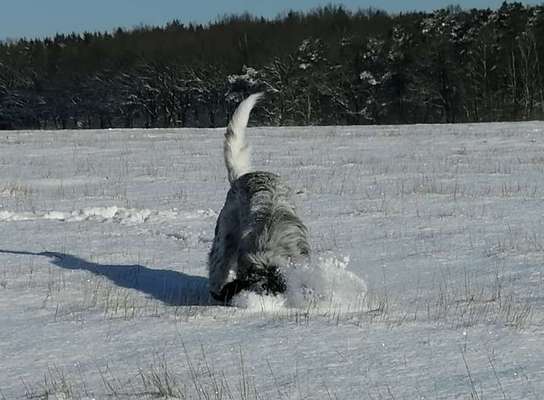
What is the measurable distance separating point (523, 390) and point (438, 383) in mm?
372

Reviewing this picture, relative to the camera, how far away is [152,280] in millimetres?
7707

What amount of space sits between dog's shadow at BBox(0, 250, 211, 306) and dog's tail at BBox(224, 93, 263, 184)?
3.75 ft

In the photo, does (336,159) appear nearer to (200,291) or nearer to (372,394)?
(200,291)

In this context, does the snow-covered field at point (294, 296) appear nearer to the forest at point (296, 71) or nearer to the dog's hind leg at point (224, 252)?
the dog's hind leg at point (224, 252)

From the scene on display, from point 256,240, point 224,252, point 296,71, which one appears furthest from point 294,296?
point 296,71

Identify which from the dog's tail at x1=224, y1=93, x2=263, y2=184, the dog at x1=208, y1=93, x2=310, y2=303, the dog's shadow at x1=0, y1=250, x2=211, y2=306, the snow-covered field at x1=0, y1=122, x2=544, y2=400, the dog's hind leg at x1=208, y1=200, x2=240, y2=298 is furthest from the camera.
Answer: the dog's tail at x1=224, y1=93, x2=263, y2=184

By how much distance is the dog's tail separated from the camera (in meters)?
8.25

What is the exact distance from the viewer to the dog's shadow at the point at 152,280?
6871 millimetres

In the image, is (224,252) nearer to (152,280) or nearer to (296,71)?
(152,280)

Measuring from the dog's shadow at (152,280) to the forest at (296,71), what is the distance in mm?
53117

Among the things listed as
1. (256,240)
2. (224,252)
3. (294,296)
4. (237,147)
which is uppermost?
(237,147)

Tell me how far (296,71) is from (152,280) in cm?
6972

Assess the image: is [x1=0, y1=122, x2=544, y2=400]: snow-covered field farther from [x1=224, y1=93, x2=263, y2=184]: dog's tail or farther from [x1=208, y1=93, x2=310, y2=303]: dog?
[x1=224, y1=93, x2=263, y2=184]: dog's tail

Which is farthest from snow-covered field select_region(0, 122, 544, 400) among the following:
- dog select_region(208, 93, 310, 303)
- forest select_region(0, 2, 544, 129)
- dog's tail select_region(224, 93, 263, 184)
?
forest select_region(0, 2, 544, 129)
